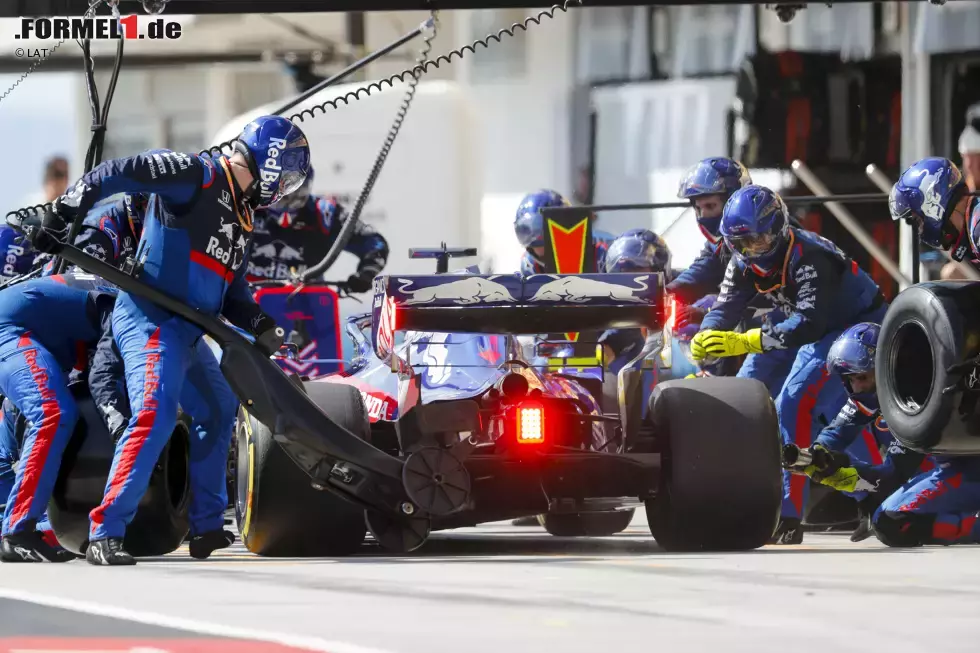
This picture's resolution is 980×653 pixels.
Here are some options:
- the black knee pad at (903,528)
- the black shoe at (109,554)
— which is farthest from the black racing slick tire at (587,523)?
the black shoe at (109,554)

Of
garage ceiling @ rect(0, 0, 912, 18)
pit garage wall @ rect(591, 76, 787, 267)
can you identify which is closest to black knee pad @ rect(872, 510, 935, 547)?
garage ceiling @ rect(0, 0, 912, 18)

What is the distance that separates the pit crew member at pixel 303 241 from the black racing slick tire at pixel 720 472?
3.82 metres

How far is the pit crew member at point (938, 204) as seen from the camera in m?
9.92

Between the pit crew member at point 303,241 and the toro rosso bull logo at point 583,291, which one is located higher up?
the pit crew member at point 303,241

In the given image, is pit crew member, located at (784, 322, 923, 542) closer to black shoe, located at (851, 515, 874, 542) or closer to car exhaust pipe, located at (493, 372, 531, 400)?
black shoe, located at (851, 515, 874, 542)

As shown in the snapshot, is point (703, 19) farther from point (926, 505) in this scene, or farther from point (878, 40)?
point (926, 505)

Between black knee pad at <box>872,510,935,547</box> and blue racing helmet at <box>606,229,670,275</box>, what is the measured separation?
2971 millimetres

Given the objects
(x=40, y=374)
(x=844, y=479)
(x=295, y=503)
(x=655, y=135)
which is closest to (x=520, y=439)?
(x=295, y=503)

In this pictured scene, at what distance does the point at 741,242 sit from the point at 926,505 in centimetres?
184

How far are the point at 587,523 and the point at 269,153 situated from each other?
3383 millimetres

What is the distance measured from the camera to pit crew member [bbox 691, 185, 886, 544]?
35.8ft

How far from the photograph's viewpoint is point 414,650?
217 inches

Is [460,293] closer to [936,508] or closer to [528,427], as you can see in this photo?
[528,427]

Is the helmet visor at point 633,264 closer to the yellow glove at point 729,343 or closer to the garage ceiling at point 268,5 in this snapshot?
the yellow glove at point 729,343
